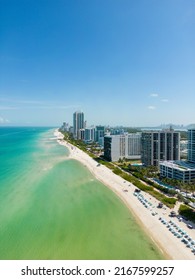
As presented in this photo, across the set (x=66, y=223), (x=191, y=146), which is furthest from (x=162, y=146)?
(x=66, y=223)

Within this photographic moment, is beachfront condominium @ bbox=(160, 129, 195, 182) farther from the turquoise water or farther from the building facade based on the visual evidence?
the turquoise water

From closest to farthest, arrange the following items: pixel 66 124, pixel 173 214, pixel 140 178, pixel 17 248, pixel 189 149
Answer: pixel 17 248, pixel 173 214, pixel 140 178, pixel 189 149, pixel 66 124

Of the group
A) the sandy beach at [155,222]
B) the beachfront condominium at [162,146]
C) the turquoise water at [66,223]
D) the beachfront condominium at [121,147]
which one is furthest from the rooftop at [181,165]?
the beachfront condominium at [121,147]

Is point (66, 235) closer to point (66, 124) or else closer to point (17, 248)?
point (17, 248)

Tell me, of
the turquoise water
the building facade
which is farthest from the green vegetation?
the building facade

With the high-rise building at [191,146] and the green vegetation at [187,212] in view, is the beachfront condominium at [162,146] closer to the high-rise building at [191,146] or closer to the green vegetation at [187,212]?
the high-rise building at [191,146]

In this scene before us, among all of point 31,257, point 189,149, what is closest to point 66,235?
point 31,257
